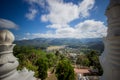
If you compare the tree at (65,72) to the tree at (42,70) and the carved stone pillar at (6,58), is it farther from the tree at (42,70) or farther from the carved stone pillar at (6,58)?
the carved stone pillar at (6,58)

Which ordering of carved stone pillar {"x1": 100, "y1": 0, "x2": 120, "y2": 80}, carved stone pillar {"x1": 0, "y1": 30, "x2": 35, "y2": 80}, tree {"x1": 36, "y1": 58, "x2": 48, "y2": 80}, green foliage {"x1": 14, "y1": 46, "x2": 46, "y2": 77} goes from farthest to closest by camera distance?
tree {"x1": 36, "y1": 58, "x2": 48, "y2": 80}, green foliage {"x1": 14, "y1": 46, "x2": 46, "y2": 77}, carved stone pillar {"x1": 100, "y1": 0, "x2": 120, "y2": 80}, carved stone pillar {"x1": 0, "y1": 30, "x2": 35, "y2": 80}

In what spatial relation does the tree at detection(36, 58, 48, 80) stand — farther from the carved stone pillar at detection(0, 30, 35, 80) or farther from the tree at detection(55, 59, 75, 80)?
the carved stone pillar at detection(0, 30, 35, 80)

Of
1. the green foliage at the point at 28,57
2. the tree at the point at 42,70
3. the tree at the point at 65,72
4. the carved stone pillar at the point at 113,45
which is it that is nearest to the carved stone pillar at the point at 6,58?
the carved stone pillar at the point at 113,45

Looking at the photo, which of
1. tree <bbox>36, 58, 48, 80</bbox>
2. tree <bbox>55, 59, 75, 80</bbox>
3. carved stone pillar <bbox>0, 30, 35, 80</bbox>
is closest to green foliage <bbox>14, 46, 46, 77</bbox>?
tree <bbox>36, 58, 48, 80</bbox>

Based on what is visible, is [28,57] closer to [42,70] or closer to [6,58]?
[42,70]

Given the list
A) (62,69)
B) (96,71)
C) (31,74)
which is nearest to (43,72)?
(62,69)

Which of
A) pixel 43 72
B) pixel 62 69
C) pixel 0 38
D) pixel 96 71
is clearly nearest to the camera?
pixel 0 38

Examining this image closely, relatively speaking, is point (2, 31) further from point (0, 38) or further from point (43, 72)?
point (43, 72)

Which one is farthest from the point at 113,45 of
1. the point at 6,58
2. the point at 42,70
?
the point at 42,70

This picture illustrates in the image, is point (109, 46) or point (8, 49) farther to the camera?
point (109, 46)
